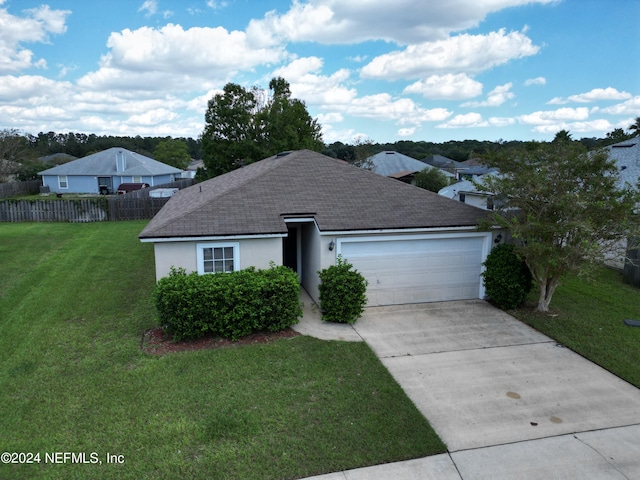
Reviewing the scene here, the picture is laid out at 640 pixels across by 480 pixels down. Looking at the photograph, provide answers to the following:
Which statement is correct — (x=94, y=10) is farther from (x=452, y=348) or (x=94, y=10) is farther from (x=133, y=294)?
(x=452, y=348)

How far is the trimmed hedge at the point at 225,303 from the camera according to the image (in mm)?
8609

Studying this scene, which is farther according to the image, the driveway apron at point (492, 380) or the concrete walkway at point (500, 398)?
the driveway apron at point (492, 380)

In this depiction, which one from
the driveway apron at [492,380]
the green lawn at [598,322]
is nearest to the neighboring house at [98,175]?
the driveway apron at [492,380]

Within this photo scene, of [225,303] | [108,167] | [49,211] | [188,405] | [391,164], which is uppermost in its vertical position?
[391,164]

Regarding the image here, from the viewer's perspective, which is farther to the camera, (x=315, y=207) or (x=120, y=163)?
(x=120, y=163)

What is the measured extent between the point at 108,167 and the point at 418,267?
133 feet

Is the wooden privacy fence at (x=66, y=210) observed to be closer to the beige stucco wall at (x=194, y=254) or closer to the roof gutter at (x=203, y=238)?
the beige stucco wall at (x=194, y=254)

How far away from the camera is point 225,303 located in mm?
8766

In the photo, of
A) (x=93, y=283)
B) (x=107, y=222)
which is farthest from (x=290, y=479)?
(x=107, y=222)

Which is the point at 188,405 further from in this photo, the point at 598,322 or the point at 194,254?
the point at 598,322

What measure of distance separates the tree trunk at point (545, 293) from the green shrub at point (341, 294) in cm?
449

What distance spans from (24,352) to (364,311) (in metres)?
7.35

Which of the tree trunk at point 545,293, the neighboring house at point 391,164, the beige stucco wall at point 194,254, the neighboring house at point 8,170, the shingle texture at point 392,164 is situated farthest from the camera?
the neighboring house at point 8,170

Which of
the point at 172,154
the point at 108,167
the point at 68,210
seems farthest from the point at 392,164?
the point at 172,154
